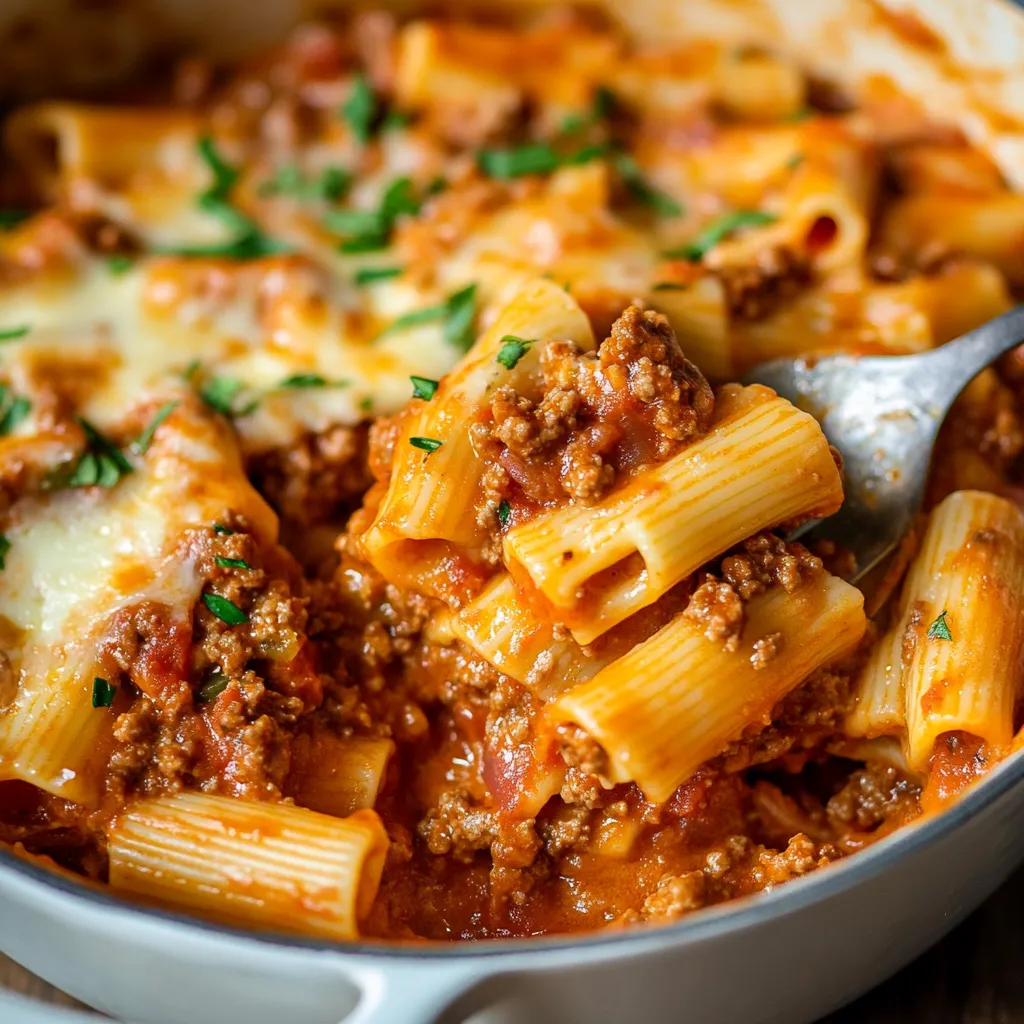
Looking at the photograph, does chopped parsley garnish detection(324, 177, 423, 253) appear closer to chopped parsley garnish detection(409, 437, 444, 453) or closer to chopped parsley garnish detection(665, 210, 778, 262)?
chopped parsley garnish detection(665, 210, 778, 262)

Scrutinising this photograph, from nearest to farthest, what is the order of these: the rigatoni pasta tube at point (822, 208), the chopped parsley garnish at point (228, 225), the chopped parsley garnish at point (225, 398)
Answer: the chopped parsley garnish at point (225, 398)
the rigatoni pasta tube at point (822, 208)
the chopped parsley garnish at point (228, 225)

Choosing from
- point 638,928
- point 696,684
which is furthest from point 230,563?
point 638,928

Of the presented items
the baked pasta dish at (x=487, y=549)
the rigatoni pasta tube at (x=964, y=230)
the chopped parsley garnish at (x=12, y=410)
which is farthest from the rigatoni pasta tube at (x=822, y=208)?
the chopped parsley garnish at (x=12, y=410)

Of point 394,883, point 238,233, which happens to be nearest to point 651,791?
point 394,883

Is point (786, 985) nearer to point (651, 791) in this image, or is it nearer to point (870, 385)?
point (651, 791)

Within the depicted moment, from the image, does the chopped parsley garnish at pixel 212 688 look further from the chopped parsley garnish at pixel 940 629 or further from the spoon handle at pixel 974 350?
the spoon handle at pixel 974 350

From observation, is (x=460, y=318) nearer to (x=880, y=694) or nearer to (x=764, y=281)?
(x=764, y=281)
